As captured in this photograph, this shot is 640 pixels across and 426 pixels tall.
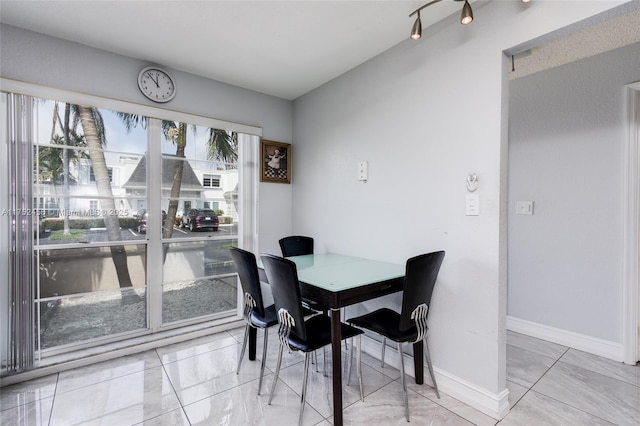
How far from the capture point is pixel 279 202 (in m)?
3.47

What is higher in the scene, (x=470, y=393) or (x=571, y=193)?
(x=571, y=193)

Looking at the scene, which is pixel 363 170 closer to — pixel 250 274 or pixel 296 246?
pixel 296 246

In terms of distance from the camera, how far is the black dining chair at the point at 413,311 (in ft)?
5.50

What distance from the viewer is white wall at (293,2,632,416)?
1.74 m

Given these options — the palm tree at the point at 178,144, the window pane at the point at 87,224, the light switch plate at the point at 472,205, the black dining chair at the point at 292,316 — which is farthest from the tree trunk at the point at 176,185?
the light switch plate at the point at 472,205

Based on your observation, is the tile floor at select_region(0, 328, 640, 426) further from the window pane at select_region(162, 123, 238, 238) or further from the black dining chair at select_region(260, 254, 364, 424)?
the window pane at select_region(162, 123, 238, 238)

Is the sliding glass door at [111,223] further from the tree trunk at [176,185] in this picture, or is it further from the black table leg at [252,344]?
the black table leg at [252,344]

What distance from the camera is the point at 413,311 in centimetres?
177

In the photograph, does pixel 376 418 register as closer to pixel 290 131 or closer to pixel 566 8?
pixel 566 8

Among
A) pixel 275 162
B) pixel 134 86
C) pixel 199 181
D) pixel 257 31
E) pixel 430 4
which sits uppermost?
pixel 257 31

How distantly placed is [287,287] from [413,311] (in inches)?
30.8

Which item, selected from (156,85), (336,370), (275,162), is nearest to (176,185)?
(156,85)

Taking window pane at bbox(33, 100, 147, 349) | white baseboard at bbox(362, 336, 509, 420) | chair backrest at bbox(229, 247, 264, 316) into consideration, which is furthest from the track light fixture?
window pane at bbox(33, 100, 147, 349)

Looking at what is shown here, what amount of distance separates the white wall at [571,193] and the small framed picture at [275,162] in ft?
7.89
